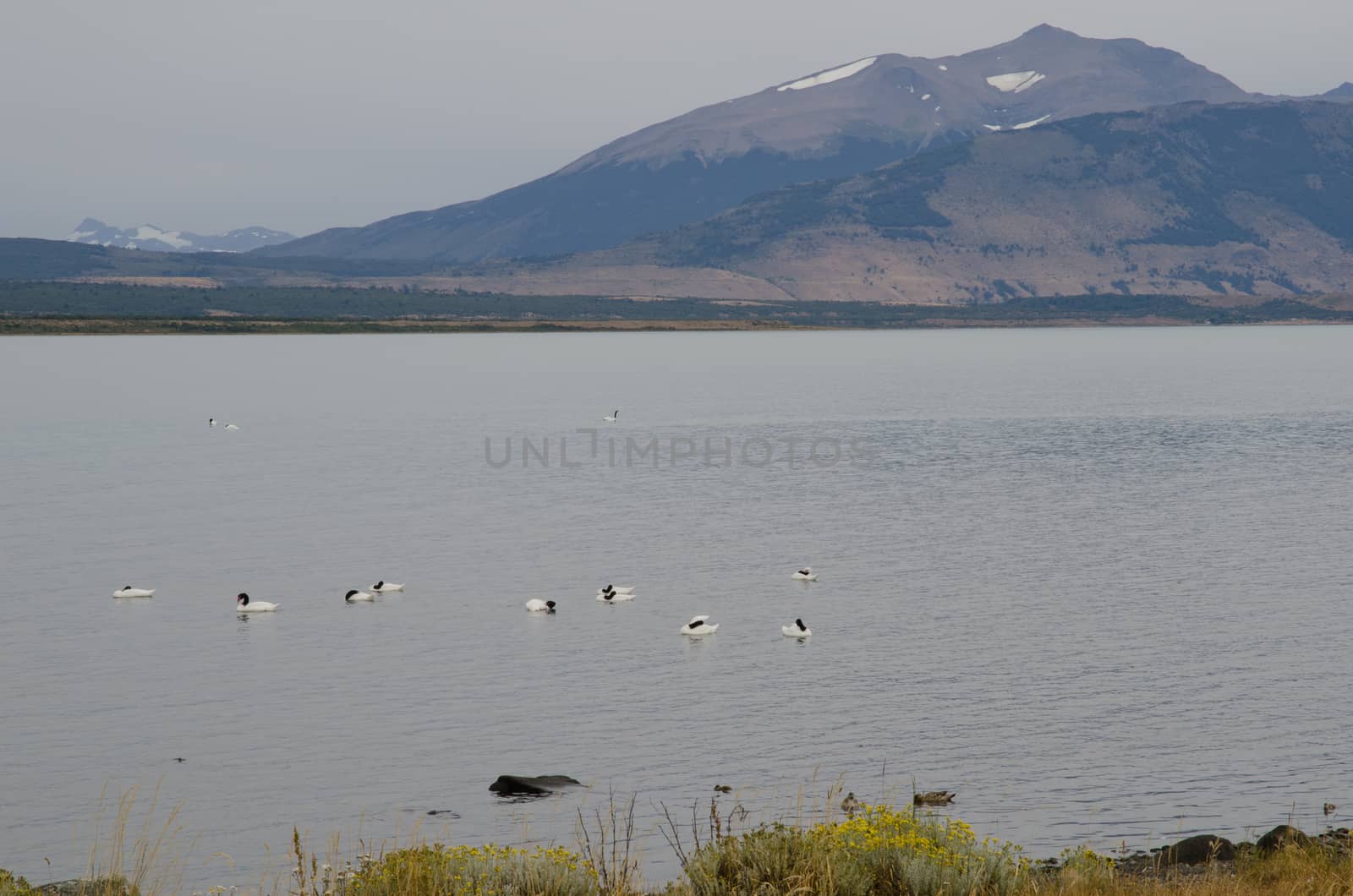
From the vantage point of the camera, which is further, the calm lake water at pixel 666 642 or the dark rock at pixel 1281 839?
the calm lake water at pixel 666 642

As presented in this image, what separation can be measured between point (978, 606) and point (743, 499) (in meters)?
24.0

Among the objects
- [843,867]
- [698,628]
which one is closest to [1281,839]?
[843,867]

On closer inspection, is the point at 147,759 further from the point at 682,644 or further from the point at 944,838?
the point at 944,838

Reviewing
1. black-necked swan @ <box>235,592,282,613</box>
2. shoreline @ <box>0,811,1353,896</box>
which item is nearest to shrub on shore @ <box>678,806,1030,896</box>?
shoreline @ <box>0,811,1353,896</box>

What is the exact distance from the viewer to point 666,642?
35.7 m

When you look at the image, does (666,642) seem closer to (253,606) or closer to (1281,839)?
(253,606)

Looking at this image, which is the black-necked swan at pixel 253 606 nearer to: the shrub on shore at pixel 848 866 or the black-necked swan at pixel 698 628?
the black-necked swan at pixel 698 628

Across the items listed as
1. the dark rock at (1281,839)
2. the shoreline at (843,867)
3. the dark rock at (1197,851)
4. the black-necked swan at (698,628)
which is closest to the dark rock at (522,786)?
the shoreline at (843,867)

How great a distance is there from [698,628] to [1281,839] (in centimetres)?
1718

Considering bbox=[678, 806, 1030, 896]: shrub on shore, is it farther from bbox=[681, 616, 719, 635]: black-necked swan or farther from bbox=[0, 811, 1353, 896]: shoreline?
bbox=[681, 616, 719, 635]: black-necked swan

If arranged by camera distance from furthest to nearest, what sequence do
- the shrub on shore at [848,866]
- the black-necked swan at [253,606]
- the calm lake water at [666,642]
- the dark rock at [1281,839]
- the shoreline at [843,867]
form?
the black-necked swan at [253,606] → the calm lake water at [666,642] → the dark rock at [1281,839] → the shoreline at [843,867] → the shrub on shore at [848,866]

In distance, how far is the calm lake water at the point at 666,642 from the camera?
24.5m

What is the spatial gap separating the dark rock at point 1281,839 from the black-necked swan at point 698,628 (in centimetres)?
1675

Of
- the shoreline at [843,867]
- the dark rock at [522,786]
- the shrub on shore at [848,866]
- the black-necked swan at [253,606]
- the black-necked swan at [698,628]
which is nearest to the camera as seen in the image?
the shrub on shore at [848,866]
